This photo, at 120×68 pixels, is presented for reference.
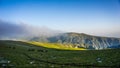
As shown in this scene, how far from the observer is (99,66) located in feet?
184

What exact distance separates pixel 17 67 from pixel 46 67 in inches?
343

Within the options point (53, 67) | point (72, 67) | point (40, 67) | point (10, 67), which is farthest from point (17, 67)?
point (72, 67)

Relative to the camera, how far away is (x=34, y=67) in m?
55.7

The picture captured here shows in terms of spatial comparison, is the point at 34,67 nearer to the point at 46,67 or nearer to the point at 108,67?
the point at 46,67

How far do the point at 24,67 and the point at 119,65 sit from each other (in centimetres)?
2742

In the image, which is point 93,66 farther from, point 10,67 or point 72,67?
point 10,67

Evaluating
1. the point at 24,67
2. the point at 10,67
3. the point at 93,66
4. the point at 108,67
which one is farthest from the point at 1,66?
the point at 108,67

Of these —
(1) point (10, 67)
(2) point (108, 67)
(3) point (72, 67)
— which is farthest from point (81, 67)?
(1) point (10, 67)

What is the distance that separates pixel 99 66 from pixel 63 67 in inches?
417

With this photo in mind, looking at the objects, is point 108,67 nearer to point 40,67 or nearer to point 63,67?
point 63,67

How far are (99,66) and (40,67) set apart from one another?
Answer: 56.6 ft

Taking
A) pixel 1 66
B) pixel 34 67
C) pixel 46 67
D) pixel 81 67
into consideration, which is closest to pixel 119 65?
pixel 81 67

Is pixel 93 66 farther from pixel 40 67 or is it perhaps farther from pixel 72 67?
pixel 40 67

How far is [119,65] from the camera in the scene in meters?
53.9
